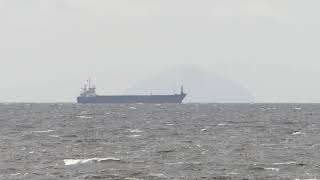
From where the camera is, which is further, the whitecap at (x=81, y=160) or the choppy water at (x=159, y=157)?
the whitecap at (x=81, y=160)

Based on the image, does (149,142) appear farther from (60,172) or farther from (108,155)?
(60,172)

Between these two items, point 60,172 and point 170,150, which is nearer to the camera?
point 60,172

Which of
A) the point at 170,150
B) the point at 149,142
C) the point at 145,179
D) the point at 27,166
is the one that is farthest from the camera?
the point at 149,142

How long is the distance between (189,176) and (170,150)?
46.0 ft

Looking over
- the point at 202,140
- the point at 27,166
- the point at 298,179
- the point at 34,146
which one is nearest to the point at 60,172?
the point at 27,166

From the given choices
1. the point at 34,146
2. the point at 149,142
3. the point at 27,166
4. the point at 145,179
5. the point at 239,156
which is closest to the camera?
the point at 145,179

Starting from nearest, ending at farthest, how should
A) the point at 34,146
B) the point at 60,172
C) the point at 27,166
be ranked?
the point at 60,172 → the point at 27,166 → the point at 34,146

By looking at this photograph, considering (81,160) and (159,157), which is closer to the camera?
(81,160)

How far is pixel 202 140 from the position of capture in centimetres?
5972

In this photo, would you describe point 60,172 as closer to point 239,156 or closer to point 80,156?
point 80,156

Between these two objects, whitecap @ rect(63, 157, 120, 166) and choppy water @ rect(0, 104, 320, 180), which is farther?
whitecap @ rect(63, 157, 120, 166)

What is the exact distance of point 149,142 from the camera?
5719 centimetres

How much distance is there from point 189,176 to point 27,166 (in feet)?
34.2

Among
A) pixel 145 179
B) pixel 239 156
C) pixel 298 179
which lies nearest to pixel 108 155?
pixel 239 156
